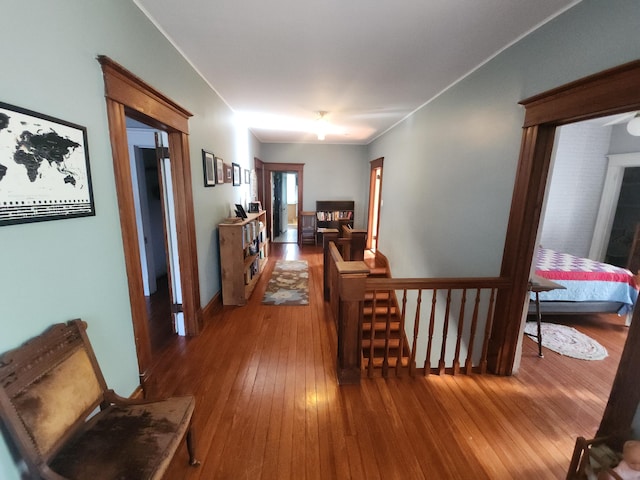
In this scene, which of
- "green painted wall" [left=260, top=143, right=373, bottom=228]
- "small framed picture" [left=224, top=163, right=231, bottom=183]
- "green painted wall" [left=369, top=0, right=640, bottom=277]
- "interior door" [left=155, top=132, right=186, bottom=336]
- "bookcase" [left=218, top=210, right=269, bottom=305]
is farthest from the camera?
"green painted wall" [left=260, top=143, right=373, bottom=228]

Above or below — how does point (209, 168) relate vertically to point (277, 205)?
above

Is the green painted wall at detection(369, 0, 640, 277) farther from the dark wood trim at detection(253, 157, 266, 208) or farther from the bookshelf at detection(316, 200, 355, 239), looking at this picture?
the dark wood trim at detection(253, 157, 266, 208)

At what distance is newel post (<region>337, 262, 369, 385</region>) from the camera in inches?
72.7

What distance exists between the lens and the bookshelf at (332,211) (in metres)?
6.76

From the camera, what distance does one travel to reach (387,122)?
4.32 m

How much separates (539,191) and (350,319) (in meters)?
1.59

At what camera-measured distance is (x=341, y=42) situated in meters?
1.92

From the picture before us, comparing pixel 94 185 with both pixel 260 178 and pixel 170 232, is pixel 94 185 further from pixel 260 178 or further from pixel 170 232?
pixel 260 178

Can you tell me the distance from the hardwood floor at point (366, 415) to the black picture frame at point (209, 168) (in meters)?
1.66

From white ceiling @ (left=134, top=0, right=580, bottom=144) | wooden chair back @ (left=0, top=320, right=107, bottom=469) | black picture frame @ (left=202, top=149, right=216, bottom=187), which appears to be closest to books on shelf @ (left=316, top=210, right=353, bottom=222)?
white ceiling @ (left=134, top=0, right=580, bottom=144)

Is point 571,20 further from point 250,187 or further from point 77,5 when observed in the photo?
point 250,187

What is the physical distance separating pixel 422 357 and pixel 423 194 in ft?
7.28

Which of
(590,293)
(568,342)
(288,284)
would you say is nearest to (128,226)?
(288,284)

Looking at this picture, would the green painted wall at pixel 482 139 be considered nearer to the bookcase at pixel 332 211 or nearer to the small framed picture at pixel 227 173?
the small framed picture at pixel 227 173
